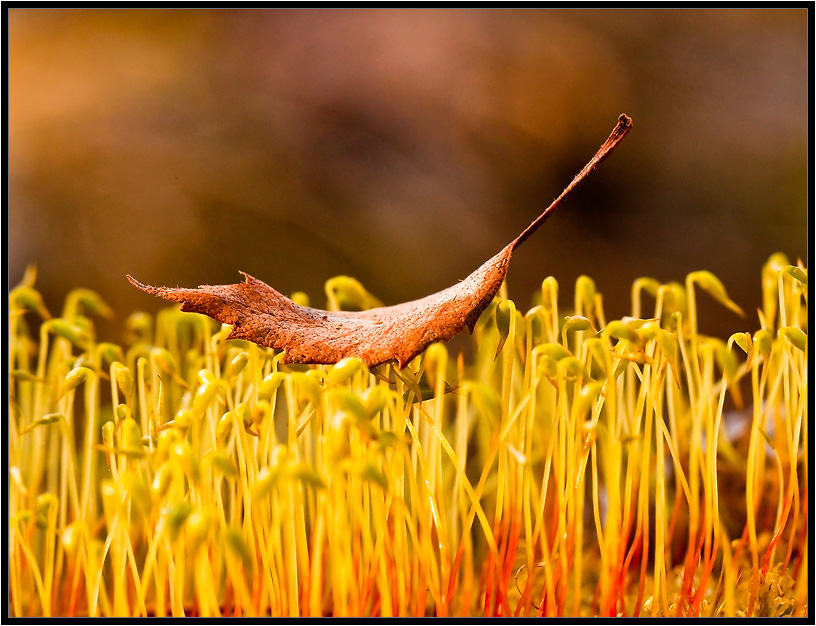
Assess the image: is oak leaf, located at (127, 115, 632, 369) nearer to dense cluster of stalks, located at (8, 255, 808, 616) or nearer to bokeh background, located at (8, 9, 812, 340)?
dense cluster of stalks, located at (8, 255, 808, 616)

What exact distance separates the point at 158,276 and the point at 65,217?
0.60ft

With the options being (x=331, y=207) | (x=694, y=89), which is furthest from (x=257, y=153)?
(x=694, y=89)

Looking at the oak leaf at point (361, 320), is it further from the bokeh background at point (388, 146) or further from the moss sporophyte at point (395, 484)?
the bokeh background at point (388, 146)

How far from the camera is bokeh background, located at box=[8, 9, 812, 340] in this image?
942 millimetres

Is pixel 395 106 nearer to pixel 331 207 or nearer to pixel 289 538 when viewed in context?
pixel 331 207

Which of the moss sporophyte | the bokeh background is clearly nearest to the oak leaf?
the moss sporophyte

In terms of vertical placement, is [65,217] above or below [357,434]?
above

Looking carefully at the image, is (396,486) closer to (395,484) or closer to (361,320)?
(395,484)

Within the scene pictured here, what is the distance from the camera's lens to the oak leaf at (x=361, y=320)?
39cm

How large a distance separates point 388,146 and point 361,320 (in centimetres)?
59

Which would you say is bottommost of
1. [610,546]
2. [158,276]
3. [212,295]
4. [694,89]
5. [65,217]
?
[610,546]

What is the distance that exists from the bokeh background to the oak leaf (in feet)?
1.70

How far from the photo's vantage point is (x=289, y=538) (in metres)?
0.46

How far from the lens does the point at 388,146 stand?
998 mm
